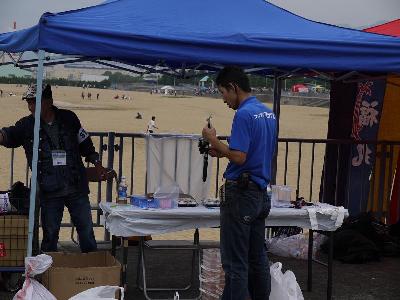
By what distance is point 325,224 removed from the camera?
575 centimetres

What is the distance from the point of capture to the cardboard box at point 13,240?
559 cm

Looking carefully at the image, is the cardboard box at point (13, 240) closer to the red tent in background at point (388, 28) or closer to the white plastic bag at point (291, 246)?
the white plastic bag at point (291, 246)

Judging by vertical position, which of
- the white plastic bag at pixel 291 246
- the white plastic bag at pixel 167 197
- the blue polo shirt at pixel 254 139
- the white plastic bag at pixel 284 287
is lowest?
Result: the white plastic bag at pixel 291 246

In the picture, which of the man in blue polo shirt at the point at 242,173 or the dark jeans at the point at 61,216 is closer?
the man in blue polo shirt at the point at 242,173

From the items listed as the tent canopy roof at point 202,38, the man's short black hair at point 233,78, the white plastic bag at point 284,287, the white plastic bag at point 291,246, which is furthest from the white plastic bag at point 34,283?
the white plastic bag at point 291,246

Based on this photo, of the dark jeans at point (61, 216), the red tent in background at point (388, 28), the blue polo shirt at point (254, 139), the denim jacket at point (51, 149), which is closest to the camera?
the blue polo shirt at point (254, 139)

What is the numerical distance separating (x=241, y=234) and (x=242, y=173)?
0.42m

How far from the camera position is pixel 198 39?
4.96 m

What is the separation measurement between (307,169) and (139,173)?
16.3 feet

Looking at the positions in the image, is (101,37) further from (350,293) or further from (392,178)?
(392,178)

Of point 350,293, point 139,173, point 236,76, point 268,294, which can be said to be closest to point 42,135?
point 236,76

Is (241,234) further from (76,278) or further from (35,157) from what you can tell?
(35,157)

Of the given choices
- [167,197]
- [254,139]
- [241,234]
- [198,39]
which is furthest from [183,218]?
[198,39]

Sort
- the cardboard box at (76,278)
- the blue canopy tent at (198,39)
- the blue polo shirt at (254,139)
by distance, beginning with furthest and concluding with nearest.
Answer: the cardboard box at (76,278) → the blue canopy tent at (198,39) → the blue polo shirt at (254,139)
